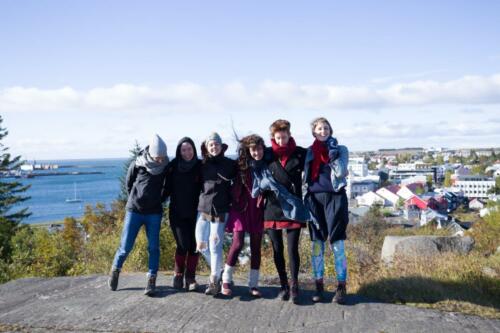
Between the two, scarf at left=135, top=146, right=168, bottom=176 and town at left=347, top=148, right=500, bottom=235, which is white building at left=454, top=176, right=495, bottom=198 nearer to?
town at left=347, top=148, right=500, bottom=235

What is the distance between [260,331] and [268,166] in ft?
5.15

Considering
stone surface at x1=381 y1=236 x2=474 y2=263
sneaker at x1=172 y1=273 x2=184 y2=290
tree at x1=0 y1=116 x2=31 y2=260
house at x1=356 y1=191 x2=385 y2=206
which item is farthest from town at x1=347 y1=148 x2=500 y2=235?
sneaker at x1=172 y1=273 x2=184 y2=290

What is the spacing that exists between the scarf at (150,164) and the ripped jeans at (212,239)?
2.14ft

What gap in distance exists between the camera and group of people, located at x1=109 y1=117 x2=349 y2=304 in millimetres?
4723

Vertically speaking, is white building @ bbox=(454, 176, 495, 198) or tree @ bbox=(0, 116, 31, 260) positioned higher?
tree @ bbox=(0, 116, 31, 260)

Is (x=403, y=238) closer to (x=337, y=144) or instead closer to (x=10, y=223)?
(x=337, y=144)

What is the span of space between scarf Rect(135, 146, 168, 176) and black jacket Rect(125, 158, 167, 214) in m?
0.06

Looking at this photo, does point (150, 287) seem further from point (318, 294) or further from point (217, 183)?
point (318, 294)

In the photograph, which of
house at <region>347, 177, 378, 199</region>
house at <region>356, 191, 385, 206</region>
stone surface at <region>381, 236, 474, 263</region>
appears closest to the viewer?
stone surface at <region>381, 236, 474, 263</region>

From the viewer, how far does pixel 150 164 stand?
498 cm

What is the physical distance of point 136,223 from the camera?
516 cm

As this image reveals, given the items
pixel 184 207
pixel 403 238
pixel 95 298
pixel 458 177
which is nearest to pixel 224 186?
pixel 184 207

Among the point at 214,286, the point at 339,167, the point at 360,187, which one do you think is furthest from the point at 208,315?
the point at 360,187

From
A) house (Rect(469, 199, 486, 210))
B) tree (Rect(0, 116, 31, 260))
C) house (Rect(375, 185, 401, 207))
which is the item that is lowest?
house (Rect(469, 199, 486, 210))
